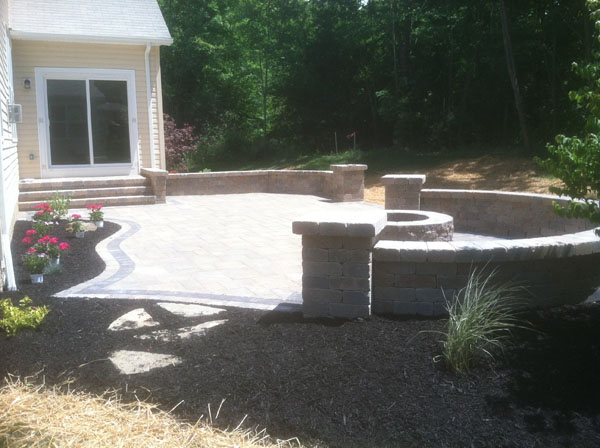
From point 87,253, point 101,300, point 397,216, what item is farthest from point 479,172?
point 101,300

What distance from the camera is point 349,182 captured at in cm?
1192

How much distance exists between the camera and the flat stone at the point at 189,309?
4320 mm

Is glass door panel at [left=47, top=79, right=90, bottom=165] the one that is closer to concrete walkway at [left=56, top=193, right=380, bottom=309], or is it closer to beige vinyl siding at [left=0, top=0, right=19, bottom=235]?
concrete walkway at [left=56, top=193, right=380, bottom=309]

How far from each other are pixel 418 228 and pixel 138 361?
3.64 meters

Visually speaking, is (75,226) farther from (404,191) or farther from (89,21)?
(89,21)

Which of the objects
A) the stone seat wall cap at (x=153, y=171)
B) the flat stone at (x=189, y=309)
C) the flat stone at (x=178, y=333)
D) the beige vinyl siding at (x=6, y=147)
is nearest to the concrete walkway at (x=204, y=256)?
the flat stone at (x=189, y=309)

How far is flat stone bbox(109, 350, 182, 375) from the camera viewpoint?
Result: 340 cm

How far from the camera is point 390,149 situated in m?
19.2

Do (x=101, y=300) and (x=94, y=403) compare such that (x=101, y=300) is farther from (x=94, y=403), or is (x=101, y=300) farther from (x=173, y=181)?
(x=173, y=181)

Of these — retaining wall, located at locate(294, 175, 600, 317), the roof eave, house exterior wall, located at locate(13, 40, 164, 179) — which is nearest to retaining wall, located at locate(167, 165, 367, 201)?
house exterior wall, located at locate(13, 40, 164, 179)

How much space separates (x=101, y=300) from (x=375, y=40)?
18249 mm

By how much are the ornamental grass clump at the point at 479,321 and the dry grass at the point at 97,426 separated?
3.58 feet

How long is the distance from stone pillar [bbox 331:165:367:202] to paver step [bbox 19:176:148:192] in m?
3.91

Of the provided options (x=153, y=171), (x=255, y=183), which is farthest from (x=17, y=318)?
(x=255, y=183)
